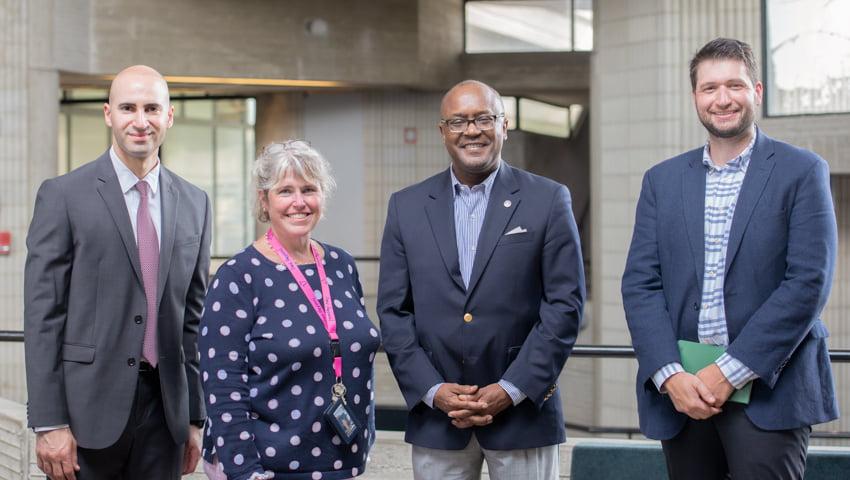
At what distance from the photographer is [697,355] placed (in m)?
2.85

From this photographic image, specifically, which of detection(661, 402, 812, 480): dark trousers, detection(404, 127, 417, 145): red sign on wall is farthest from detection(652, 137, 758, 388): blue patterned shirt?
detection(404, 127, 417, 145): red sign on wall

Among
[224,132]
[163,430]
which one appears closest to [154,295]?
[163,430]

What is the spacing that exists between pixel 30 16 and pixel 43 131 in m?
1.39

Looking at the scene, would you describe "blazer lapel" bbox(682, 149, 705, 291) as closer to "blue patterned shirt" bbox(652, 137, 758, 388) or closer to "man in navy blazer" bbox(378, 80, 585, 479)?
"blue patterned shirt" bbox(652, 137, 758, 388)

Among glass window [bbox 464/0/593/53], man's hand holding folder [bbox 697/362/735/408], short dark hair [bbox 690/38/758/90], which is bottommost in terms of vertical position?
man's hand holding folder [bbox 697/362/735/408]

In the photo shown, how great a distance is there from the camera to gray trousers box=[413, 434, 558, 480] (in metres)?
3.07

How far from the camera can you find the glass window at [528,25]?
1636 centimetres

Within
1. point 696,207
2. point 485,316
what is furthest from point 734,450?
point 485,316

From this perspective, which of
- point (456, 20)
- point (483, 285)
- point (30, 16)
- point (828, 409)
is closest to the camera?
point (828, 409)

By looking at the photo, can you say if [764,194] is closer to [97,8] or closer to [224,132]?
[97,8]

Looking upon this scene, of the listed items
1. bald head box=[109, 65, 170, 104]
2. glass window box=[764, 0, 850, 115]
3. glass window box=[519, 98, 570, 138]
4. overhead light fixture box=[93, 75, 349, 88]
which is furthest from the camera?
glass window box=[519, 98, 570, 138]

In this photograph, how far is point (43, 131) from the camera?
12539 mm

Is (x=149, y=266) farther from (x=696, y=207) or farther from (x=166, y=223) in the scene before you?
(x=696, y=207)

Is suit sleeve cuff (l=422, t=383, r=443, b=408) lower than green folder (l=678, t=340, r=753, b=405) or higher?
lower
